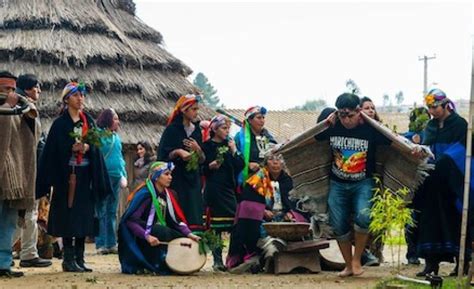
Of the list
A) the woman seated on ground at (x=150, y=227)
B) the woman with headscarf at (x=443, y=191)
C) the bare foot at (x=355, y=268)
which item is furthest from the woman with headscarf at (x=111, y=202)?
the woman with headscarf at (x=443, y=191)

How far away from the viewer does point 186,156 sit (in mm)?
11391

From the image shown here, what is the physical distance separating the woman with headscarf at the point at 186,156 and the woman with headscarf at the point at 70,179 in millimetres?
910

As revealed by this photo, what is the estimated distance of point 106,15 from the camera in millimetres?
21438

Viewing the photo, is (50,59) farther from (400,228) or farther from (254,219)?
(400,228)

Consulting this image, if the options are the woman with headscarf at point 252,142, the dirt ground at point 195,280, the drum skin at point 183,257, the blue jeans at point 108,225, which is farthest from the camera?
the blue jeans at point 108,225

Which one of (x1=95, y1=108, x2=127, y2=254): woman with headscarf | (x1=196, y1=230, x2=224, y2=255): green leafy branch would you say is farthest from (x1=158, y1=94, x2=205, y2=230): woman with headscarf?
(x1=95, y1=108, x2=127, y2=254): woman with headscarf

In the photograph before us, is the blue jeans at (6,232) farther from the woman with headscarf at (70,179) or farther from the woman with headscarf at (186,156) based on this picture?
the woman with headscarf at (186,156)

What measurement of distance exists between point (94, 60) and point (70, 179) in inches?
355

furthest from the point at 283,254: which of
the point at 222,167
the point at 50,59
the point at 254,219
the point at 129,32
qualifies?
the point at 129,32

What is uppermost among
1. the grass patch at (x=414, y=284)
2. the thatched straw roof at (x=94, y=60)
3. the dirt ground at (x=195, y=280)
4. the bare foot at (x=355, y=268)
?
the thatched straw roof at (x=94, y=60)

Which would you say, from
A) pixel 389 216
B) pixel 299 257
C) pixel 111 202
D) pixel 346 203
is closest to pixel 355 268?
pixel 346 203

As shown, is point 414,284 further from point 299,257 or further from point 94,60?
point 94,60

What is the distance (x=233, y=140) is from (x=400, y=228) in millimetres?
3260

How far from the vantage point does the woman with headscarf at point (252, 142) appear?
11.8 m
